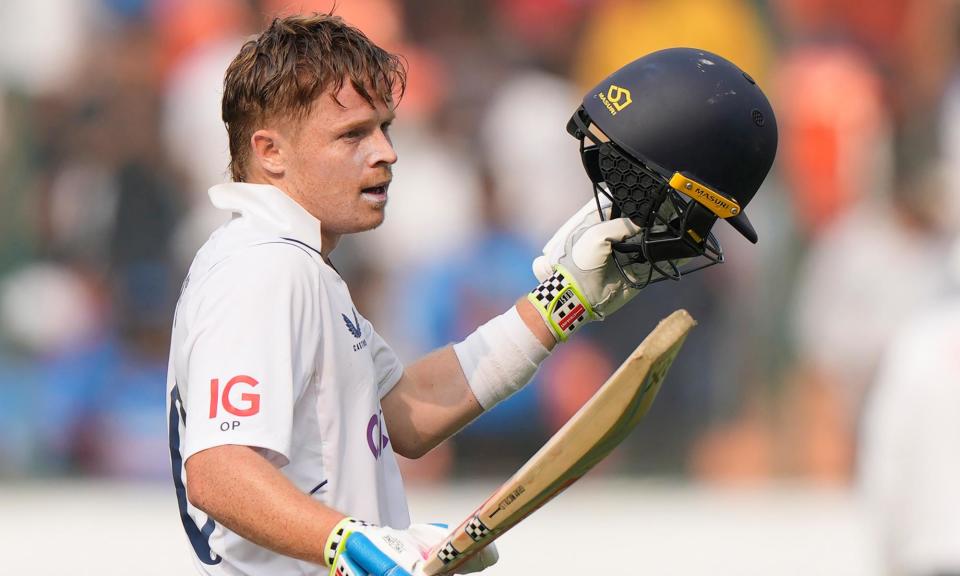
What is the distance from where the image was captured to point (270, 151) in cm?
350

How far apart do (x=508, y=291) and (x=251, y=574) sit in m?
5.16

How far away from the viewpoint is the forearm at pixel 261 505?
299 cm

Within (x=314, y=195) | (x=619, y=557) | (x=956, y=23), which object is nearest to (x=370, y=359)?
(x=314, y=195)

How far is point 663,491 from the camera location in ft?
28.1

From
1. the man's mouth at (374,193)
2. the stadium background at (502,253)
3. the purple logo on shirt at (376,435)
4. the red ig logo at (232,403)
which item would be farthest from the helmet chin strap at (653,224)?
the stadium background at (502,253)

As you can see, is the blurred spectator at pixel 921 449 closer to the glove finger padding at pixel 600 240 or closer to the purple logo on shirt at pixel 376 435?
the glove finger padding at pixel 600 240

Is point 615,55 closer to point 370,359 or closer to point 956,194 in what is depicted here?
point 956,194

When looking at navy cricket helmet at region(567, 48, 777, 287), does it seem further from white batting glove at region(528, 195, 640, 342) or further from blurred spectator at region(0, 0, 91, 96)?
blurred spectator at region(0, 0, 91, 96)

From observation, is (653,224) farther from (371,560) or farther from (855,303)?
(855,303)

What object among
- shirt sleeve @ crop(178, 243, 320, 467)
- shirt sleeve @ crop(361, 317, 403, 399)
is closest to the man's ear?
shirt sleeve @ crop(178, 243, 320, 467)

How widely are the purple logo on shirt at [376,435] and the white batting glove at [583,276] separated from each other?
63 centimetres

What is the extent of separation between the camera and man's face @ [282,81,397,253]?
3.44 metres

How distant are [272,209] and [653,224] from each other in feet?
2.93

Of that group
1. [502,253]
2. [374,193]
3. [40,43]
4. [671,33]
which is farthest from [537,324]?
[40,43]
